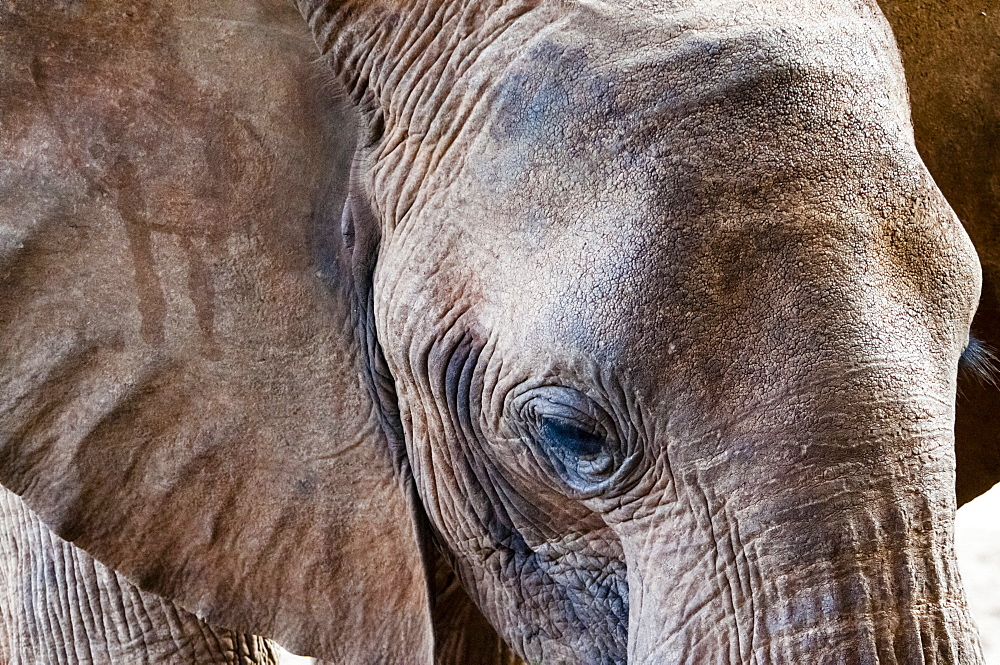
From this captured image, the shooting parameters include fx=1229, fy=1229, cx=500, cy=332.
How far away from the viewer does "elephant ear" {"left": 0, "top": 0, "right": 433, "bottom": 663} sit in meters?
1.59

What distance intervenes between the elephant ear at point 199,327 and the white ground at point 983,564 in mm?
2663

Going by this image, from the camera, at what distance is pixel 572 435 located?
1.40 meters

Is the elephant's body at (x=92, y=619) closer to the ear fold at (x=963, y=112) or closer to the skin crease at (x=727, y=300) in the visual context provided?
the skin crease at (x=727, y=300)

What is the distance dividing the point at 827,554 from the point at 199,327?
89 centimetres

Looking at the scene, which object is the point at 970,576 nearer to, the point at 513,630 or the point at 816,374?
the point at 513,630

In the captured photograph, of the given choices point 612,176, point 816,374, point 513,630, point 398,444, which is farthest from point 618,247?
point 513,630

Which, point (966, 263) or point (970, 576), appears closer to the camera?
point (966, 263)

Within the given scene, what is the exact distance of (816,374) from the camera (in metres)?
1.22

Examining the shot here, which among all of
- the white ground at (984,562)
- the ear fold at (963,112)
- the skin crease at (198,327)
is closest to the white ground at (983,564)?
the white ground at (984,562)

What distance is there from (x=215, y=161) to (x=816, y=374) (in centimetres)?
84

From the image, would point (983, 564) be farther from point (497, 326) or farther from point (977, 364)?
point (497, 326)

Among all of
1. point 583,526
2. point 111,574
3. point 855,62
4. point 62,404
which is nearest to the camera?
point 855,62

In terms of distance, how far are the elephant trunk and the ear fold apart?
0.63 m

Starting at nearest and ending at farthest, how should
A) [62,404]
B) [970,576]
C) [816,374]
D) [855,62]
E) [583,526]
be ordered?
[816,374], [855,62], [583,526], [62,404], [970,576]
